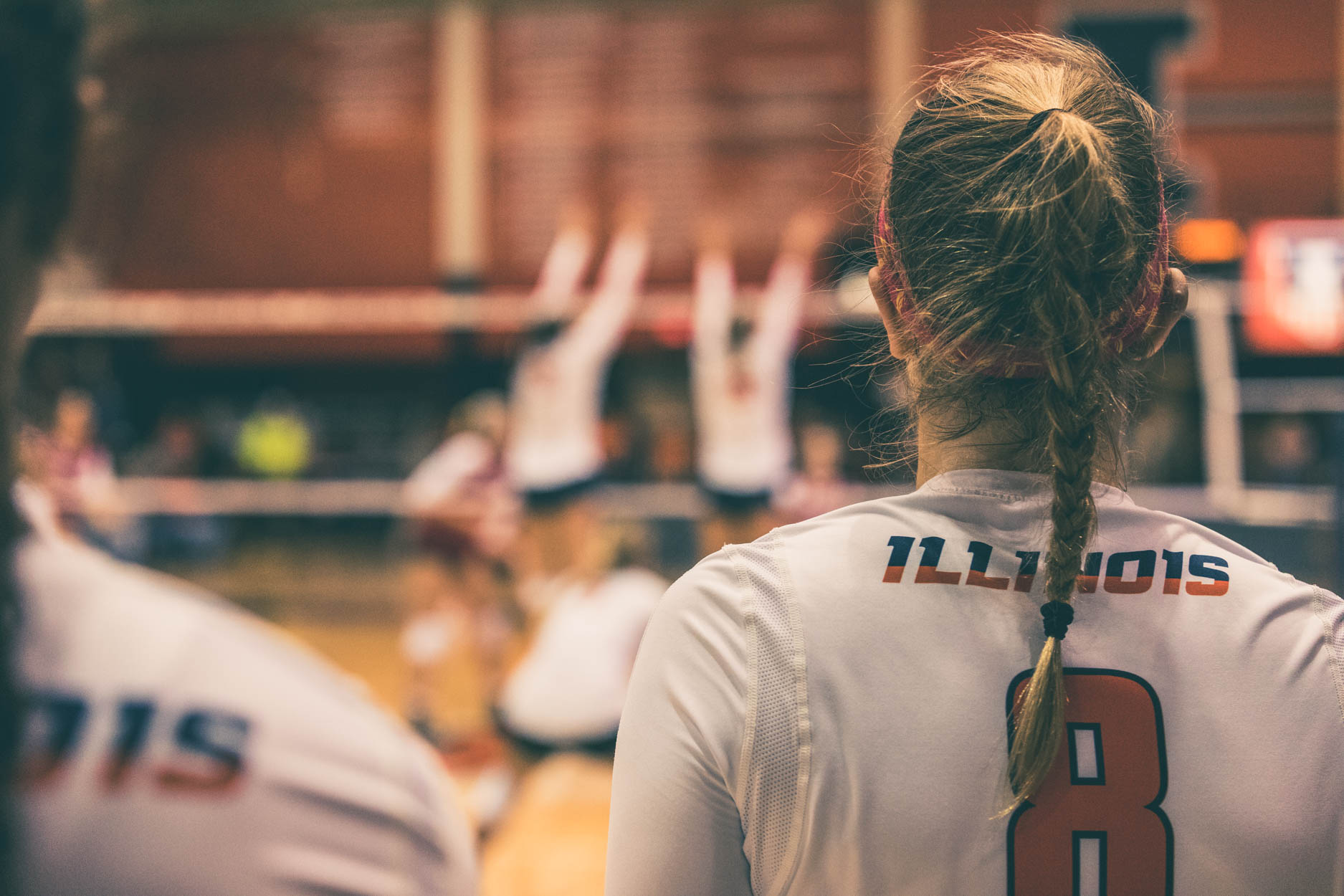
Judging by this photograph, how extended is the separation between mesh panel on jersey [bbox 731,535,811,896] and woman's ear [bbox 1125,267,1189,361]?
11.1 inches

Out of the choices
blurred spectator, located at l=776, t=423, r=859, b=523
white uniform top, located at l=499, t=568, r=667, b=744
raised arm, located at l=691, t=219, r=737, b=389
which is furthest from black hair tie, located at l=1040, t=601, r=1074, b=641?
blurred spectator, located at l=776, t=423, r=859, b=523

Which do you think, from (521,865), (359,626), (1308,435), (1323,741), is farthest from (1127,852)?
(1308,435)

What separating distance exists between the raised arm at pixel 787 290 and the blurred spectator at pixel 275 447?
10.2 ft

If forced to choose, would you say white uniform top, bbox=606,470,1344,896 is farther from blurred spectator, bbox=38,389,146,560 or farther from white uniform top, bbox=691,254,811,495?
blurred spectator, bbox=38,389,146,560

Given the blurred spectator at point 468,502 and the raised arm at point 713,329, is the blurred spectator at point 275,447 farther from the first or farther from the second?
the blurred spectator at point 468,502

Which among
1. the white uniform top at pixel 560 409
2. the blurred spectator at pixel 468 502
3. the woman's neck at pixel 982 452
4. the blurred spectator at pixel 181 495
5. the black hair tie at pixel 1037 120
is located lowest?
the blurred spectator at pixel 181 495

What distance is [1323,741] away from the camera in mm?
598

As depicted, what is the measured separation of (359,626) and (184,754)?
559cm

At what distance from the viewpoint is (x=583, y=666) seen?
2969mm

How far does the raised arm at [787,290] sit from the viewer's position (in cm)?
434

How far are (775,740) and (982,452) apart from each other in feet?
0.70

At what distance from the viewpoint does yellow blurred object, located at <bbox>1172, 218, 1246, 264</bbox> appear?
572cm

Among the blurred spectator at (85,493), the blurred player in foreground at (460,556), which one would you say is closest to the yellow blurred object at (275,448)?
the blurred spectator at (85,493)

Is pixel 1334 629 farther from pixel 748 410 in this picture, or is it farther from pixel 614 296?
pixel 614 296
